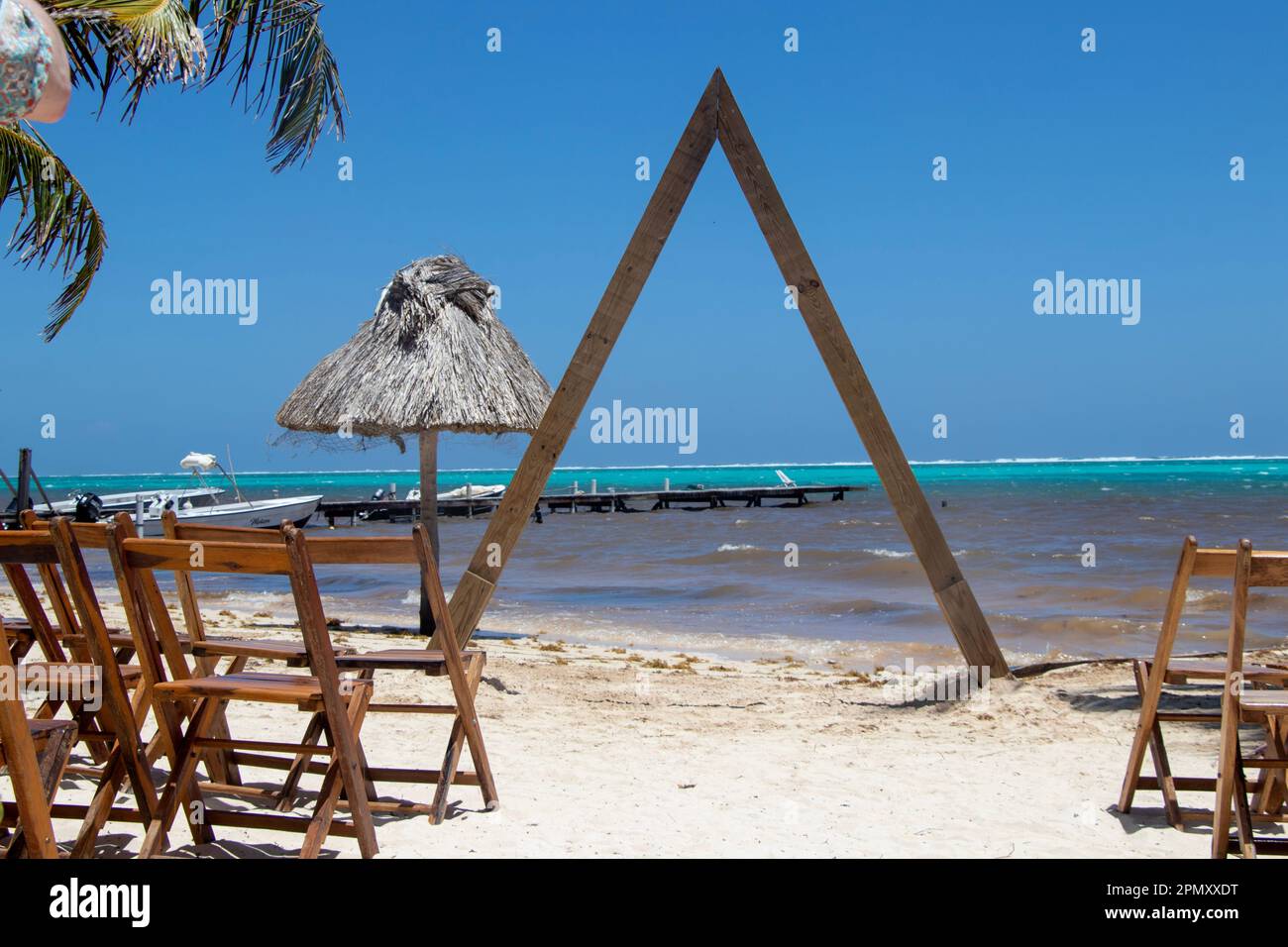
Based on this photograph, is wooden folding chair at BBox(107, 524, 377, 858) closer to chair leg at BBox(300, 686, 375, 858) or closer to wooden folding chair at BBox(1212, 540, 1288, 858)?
chair leg at BBox(300, 686, 375, 858)

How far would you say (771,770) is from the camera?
4902 millimetres

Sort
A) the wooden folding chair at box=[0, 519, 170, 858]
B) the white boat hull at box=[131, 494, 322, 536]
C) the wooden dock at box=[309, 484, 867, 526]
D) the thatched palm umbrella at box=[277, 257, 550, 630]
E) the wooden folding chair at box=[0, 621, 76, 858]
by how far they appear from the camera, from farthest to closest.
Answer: the wooden dock at box=[309, 484, 867, 526] < the white boat hull at box=[131, 494, 322, 536] < the thatched palm umbrella at box=[277, 257, 550, 630] < the wooden folding chair at box=[0, 519, 170, 858] < the wooden folding chair at box=[0, 621, 76, 858]

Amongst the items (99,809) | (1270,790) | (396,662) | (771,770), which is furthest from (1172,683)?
(99,809)

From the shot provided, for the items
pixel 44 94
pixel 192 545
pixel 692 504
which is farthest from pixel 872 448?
pixel 692 504

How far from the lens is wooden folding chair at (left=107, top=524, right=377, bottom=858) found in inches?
119

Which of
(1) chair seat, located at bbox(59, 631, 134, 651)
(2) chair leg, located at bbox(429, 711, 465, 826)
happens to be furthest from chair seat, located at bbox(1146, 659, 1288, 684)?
(1) chair seat, located at bbox(59, 631, 134, 651)

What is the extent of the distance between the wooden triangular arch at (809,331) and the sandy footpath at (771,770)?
608 millimetres

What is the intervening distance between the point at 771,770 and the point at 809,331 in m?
2.69

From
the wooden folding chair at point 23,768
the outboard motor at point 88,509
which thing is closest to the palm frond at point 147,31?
the wooden folding chair at point 23,768

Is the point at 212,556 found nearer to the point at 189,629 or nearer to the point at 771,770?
the point at 189,629

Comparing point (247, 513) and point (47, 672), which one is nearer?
point (47, 672)

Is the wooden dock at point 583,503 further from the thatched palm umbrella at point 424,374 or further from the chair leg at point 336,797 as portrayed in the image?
the chair leg at point 336,797

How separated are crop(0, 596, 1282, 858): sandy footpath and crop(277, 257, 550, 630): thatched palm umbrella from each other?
3267 mm
